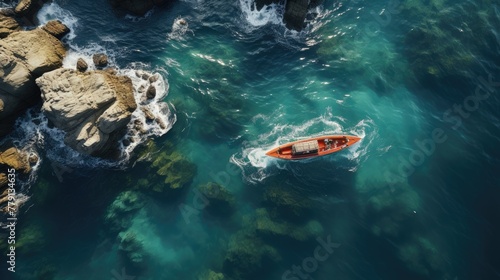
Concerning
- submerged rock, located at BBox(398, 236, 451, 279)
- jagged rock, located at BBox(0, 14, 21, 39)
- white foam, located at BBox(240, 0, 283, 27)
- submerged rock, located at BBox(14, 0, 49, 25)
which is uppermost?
submerged rock, located at BBox(14, 0, 49, 25)

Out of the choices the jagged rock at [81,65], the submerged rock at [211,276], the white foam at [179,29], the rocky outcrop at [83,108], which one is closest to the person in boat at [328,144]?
the submerged rock at [211,276]

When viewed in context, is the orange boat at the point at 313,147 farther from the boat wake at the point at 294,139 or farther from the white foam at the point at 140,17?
the white foam at the point at 140,17

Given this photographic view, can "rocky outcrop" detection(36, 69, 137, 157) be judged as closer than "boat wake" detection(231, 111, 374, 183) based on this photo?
Yes

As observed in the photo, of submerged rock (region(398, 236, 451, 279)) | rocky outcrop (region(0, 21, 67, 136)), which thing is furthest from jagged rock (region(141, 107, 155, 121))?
submerged rock (region(398, 236, 451, 279))

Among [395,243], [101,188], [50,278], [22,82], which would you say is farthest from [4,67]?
[395,243]

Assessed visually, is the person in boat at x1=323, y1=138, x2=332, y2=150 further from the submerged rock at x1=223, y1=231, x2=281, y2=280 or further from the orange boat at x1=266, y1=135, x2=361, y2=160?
the submerged rock at x1=223, y1=231, x2=281, y2=280

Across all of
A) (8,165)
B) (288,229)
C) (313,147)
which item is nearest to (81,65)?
(8,165)
